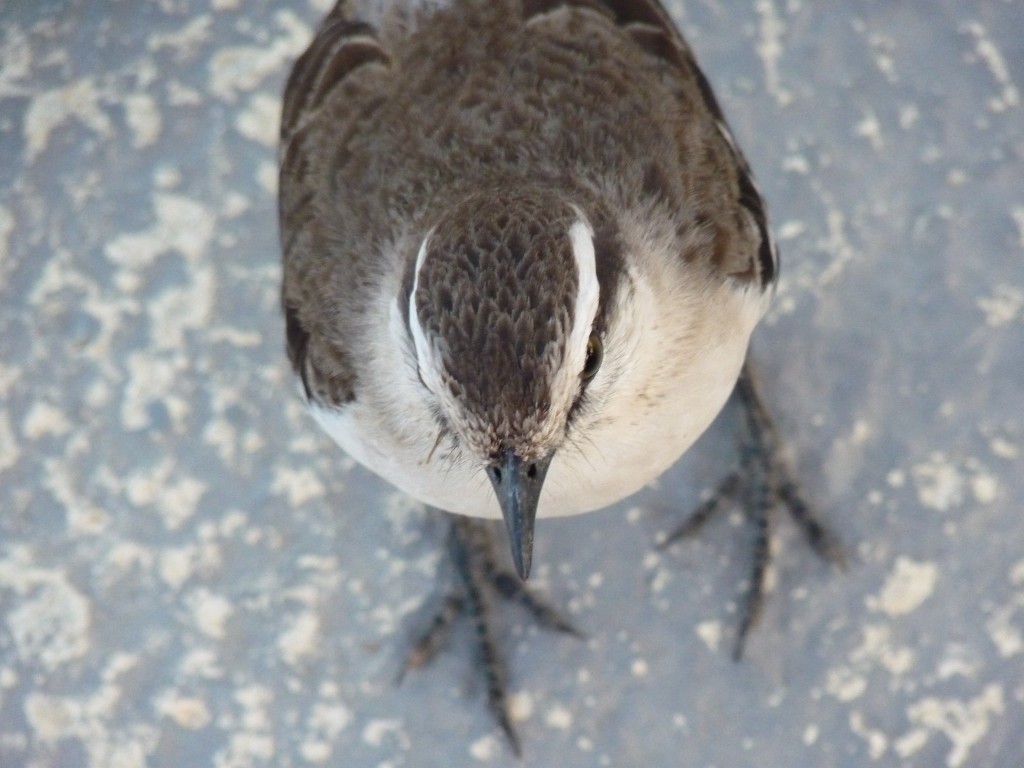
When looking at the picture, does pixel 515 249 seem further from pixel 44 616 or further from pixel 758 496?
pixel 44 616

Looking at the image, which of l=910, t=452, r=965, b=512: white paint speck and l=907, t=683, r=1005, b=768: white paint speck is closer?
l=907, t=683, r=1005, b=768: white paint speck

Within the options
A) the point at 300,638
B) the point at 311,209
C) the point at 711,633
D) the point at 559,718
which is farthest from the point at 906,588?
the point at 311,209

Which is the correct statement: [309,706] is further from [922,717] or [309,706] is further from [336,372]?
[922,717]

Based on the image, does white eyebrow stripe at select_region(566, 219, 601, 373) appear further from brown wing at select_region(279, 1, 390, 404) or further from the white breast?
brown wing at select_region(279, 1, 390, 404)

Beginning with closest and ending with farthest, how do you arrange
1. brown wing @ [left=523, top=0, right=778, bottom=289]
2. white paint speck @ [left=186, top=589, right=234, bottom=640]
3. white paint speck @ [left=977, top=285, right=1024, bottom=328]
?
brown wing @ [left=523, top=0, right=778, bottom=289] → white paint speck @ [left=186, top=589, right=234, bottom=640] → white paint speck @ [left=977, top=285, right=1024, bottom=328]

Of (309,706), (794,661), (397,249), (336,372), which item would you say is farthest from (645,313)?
(309,706)

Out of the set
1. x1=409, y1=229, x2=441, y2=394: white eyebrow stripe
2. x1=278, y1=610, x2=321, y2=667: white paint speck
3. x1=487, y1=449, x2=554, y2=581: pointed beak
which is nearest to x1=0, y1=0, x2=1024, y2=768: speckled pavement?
x1=278, y1=610, x2=321, y2=667: white paint speck

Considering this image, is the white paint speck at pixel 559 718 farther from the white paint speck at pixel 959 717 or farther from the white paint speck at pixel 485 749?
the white paint speck at pixel 959 717

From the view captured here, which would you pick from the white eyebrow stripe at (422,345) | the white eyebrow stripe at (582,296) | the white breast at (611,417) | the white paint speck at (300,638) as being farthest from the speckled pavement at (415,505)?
the white eyebrow stripe at (582,296)

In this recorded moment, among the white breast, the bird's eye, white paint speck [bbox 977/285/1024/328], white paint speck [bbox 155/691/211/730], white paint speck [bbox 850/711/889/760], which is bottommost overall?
white paint speck [bbox 155/691/211/730]
